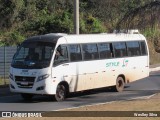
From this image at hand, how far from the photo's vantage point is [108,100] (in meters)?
19.9

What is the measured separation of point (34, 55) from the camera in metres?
20.0

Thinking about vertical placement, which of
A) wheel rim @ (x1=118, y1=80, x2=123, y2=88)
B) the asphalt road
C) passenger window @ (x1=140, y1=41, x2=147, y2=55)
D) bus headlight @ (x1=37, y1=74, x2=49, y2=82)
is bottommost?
the asphalt road

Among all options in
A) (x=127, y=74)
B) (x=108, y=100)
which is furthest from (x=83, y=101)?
(x=127, y=74)

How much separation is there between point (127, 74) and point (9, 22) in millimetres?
20080

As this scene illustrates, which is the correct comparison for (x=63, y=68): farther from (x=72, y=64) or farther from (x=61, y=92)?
(x=61, y=92)

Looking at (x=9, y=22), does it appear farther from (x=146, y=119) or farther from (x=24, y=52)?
(x=146, y=119)

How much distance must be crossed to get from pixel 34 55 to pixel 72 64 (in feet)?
5.26

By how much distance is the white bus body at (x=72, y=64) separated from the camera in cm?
1953

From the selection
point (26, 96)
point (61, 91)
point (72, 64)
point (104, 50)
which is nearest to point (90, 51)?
point (104, 50)

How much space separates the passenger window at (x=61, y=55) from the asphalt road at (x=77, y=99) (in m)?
1.53

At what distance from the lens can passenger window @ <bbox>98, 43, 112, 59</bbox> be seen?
22.4 meters

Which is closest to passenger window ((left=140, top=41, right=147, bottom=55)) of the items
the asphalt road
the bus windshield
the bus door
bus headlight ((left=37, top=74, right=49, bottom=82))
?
the asphalt road

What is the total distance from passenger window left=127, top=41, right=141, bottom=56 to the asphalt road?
1.67 m

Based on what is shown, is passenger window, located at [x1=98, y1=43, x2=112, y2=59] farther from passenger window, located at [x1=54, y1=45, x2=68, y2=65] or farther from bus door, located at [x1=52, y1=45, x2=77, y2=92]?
passenger window, located at [x1=54, y1=45, x2=68, y2=65]
